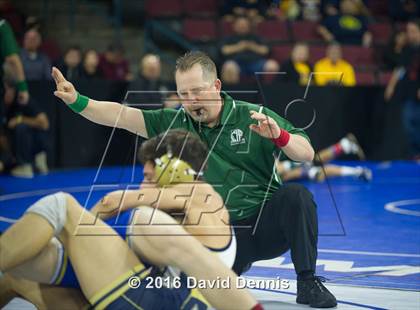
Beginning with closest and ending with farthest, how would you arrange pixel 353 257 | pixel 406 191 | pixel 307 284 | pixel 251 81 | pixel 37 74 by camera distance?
pixel 307 284 → pixel 353 257 → pixel 406 191 → pixel 37 74 → pixel 251 81

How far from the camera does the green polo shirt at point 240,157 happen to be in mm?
4797

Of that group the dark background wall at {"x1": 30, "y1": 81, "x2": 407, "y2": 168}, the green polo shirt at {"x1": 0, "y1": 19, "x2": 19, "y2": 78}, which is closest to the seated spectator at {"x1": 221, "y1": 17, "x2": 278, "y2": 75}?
the dark background wall at {"x1": 30, "y1": 81, "x2": 407, "y2": 168}

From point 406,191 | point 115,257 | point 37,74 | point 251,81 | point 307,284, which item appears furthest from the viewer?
point 251,81

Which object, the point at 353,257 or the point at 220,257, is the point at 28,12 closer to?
the point at 353,257

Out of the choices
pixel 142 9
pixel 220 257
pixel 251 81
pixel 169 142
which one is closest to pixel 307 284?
pixel 220 257

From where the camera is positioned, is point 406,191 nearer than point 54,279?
No

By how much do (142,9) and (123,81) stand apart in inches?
129

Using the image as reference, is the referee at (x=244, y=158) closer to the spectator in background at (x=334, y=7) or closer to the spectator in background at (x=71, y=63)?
the spectator in background at (x=71, y=63)

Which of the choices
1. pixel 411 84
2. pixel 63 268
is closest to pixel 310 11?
pixel 411 84

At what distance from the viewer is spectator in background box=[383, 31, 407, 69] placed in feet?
48.0

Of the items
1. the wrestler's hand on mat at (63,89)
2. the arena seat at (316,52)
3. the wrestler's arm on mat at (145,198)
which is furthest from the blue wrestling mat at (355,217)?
the arena seat at (316,52)

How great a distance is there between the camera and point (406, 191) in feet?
34.6

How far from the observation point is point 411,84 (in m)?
14.1

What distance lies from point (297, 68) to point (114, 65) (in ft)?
9.27
